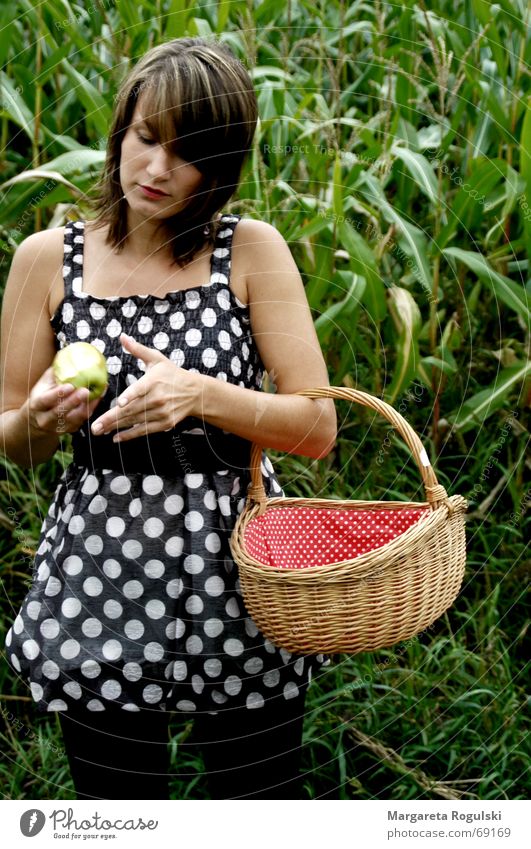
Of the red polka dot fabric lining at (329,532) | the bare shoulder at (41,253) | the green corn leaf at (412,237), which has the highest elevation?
the bare shoulder at (41,253)

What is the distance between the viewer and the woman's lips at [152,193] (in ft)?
3.40

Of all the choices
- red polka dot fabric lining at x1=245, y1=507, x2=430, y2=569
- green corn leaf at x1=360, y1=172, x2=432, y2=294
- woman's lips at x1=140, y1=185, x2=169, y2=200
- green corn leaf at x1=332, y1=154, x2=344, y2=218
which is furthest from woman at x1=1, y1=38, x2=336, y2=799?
green corn leaf at x1=360, y1=172, x2=432, y2=294

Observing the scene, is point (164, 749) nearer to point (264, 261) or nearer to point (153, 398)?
point (153, 398)

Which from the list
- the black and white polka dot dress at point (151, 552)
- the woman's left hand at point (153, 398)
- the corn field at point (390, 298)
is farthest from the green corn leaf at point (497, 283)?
the woman's left hand at point (153, 398)

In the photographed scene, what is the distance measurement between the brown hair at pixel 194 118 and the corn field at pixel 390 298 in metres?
0.42

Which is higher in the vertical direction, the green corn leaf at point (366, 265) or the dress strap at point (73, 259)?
the dress strap at point (73, 259)

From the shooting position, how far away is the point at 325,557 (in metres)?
1.25

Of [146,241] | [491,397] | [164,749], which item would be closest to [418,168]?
[491,397]

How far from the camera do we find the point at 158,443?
1.07 metres

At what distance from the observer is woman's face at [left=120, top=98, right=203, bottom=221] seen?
1.02 metres

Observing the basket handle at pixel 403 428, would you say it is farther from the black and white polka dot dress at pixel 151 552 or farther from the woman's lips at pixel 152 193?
the woman's lips at pixel 152 193

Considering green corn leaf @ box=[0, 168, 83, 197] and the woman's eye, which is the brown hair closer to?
the woman's eye

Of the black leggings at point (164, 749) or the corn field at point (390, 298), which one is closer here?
the black leggings at point (164, 749)
